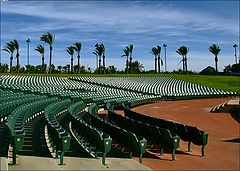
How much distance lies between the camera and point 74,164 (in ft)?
23.3

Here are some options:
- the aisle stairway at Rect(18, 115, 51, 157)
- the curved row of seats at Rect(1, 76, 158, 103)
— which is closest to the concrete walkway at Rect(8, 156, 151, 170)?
the aisle stairway at Rect(18, 115, 51, 157)

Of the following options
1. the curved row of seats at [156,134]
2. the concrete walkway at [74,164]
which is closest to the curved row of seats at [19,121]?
the concrete walkway at [74,164]

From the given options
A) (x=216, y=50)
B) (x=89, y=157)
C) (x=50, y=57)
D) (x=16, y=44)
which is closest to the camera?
(x=89, y=157)

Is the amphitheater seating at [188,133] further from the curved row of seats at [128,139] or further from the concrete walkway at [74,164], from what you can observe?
the concrete walkway at [74,164]

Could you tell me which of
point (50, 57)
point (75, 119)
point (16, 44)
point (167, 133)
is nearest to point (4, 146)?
point (75, 119)

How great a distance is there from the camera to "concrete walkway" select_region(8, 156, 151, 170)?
263 inches

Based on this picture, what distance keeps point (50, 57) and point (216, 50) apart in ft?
130

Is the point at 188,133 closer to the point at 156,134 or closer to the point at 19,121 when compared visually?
the point at 156,134

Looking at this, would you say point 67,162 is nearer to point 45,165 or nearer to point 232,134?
point 45,165

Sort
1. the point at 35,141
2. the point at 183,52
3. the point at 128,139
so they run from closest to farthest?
the point at 128,139, the point at 35,141, the point at 183,52

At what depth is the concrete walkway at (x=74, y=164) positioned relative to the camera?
263 inches

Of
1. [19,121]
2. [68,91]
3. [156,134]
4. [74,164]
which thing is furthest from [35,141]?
[68,91]

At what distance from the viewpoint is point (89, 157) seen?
7.87 metres

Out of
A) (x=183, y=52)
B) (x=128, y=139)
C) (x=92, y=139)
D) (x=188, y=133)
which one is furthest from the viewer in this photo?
(x=183, y=52)
